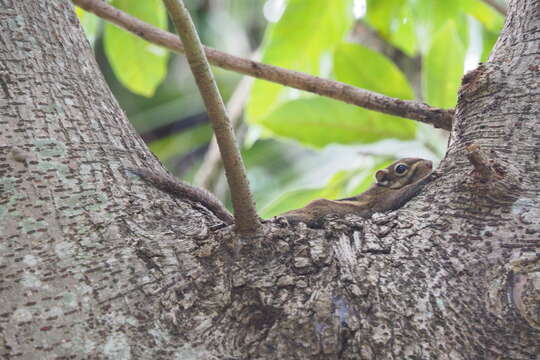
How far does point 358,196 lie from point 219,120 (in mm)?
1360

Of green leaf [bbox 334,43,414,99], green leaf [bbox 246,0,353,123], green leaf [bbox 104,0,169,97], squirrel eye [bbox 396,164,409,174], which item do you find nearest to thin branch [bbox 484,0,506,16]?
green leaf [bbox 334,43,414,99]

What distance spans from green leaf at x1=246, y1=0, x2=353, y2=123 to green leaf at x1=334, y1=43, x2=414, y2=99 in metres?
0.16

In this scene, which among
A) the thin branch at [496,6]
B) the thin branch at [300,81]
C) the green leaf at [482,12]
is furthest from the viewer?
the green leaf at [482,12]

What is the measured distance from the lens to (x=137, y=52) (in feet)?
10.2

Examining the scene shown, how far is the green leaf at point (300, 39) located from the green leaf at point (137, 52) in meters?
0.50

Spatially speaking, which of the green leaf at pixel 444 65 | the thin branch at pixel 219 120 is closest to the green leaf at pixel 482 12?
the green leaf at pixel 444 65

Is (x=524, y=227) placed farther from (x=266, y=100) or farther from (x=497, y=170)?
(x=266, y=100)

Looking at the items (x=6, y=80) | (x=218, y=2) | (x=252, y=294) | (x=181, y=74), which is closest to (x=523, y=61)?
(x=252, y=294)

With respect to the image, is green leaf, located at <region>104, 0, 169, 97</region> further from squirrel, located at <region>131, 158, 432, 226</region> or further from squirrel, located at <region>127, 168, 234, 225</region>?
squirrel, located at <region>127, 168, 234, 225</region>

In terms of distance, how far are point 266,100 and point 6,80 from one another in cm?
154

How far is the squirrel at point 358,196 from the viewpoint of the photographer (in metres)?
1.70

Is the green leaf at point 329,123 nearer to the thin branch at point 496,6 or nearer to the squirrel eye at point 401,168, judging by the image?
the squirrel eye at point 401,168

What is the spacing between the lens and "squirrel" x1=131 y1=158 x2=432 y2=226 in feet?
5.56

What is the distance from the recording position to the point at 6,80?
159 centimetres
